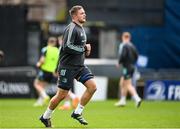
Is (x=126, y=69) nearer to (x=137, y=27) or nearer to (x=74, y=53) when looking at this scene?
(x=137, y=27)

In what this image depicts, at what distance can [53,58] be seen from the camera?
2473 centimetres

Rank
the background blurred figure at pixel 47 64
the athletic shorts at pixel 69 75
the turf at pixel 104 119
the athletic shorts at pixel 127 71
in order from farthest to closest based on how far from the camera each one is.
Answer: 1. the background blurred figure at pixel 47 64
2. the athletic shorts at pixel 127 71
3. the turf at pixel 104 119
4. the athletic shorts at pixel 69 75

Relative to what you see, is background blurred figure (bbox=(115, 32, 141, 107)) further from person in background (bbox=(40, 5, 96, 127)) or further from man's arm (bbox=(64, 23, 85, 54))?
man's arm (bbox=(64, 23, 85, 54))

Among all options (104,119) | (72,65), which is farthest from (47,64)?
(72,65)

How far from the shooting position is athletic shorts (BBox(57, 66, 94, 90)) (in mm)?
15406

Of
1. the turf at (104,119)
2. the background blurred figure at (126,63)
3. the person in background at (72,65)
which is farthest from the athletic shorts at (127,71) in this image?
the person in background at (72,65)

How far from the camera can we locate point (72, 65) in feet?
51.1

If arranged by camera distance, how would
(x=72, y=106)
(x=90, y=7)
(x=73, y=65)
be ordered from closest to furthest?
1. (x=73, y=65)
2. (x=72, y=106)
3. (x=90, y=7)

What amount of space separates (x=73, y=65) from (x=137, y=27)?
1554 centimetres

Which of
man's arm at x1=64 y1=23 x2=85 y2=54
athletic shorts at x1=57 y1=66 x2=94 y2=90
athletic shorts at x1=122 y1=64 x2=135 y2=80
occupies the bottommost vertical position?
athletic shorts at x1=122 y1=64 x2=135 y2=80

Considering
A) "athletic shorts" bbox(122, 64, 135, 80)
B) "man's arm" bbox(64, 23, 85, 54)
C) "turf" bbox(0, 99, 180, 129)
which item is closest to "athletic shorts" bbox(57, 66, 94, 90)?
"man's arm" bbox(64, 23, 85, 54)

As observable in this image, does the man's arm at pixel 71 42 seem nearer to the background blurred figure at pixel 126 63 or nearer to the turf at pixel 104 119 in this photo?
the turf at pixel 104 119

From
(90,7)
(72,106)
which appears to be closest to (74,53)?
(72,106)

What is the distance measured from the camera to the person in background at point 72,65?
1542 cm
